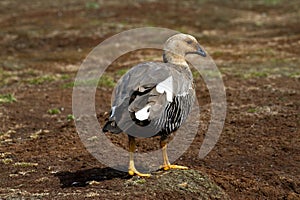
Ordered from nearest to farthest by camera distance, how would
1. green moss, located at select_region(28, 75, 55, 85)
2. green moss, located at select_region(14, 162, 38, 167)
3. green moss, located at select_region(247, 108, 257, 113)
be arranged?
green moss, located at select_region(14, 162, 38, 167) → green moss, located at select_region(247, 108, 257, 113) → green moss, located at select_region(28, 75, 55, 85)

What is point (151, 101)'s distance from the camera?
7.92 m

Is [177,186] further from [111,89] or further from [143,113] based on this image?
[111,89]

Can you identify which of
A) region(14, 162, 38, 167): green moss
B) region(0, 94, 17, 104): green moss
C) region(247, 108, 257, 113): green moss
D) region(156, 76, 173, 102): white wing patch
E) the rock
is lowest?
region(14, 162, 38, 167): green moss

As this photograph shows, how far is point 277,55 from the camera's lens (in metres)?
22.4

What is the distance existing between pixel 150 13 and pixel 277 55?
516 inches

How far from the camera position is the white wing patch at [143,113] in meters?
7.73

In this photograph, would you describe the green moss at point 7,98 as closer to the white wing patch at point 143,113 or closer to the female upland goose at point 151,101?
the female upland goose at point 151,101

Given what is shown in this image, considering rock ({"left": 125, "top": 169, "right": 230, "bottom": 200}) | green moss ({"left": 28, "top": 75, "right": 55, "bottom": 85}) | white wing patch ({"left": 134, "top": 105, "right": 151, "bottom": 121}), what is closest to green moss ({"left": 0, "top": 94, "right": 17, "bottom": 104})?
green moss ({"left": 28, "top": 75, "right": 55, "bottom": 85})

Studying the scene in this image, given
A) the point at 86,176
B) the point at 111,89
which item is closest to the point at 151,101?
the point at 86,176

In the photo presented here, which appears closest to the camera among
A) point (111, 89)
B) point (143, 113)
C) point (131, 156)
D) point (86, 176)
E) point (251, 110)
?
point (143, 113)

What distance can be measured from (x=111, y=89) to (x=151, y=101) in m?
9.86

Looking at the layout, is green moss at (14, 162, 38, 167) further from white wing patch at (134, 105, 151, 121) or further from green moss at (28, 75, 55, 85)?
green moss at (28, 75, 55, 85)

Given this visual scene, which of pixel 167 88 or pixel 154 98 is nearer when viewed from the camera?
pixel 154 98

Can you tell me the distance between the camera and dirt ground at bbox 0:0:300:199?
902 cm
